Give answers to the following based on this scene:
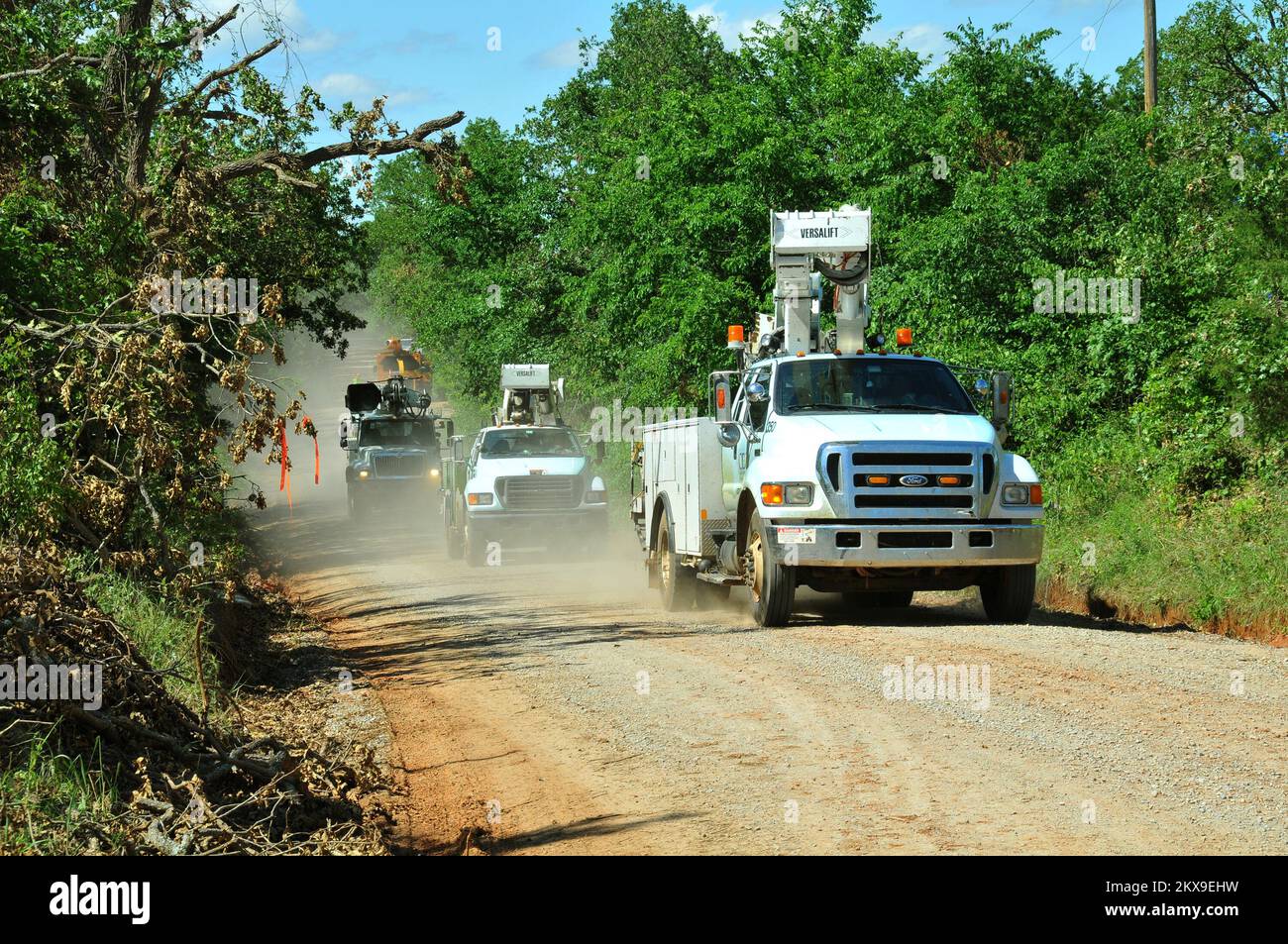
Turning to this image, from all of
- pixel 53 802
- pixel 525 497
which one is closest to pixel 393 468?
pixel 525 497

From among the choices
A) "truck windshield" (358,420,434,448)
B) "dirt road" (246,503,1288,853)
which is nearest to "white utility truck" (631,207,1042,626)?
"dirt road" (246,503,1288,853)

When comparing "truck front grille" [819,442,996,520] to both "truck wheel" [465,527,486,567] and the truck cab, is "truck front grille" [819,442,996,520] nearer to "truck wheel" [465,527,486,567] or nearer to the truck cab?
"truck wheel" [465,527,486,567]

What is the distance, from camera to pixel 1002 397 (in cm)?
1372

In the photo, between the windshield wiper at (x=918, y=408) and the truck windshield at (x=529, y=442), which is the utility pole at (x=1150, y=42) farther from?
the windshield wiper at (x=918, y=408)

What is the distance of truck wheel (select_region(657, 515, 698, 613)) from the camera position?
1583 cm

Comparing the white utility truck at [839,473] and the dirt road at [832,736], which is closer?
the dirt road at [832,736]

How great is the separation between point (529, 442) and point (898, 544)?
47.1 ft

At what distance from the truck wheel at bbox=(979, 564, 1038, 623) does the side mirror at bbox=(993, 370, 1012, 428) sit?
1550mm

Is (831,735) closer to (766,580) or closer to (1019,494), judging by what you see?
(766,580)

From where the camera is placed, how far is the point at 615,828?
6.48 m

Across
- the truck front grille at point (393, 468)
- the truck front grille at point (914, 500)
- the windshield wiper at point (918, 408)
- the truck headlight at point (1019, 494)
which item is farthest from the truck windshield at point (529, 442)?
the truck headlight at point (1019, 494)

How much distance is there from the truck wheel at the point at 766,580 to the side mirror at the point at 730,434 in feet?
3.34

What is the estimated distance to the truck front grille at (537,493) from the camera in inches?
971

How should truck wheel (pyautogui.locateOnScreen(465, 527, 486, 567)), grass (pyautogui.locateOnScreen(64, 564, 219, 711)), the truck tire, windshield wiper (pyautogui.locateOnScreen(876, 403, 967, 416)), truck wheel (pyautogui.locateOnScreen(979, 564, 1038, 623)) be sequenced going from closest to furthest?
grass (pyautogui.locateOnScreen(64, 564, 219, 711)) → truck wheel (pyautogui.locateOnScreen(979, 564, 1038, 623)) → windshield wiper (pyautogui.locateOnScreen(876, 403, 967, 416)) → the truck tire → truck wheel (pyautogui.locateOnScreen(465, 527, 486, 567))
